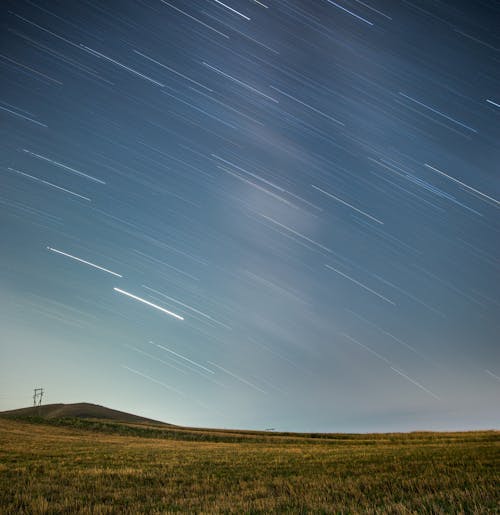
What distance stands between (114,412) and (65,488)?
4535 inches

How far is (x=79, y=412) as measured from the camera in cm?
9994

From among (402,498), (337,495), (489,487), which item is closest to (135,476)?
(337,495)

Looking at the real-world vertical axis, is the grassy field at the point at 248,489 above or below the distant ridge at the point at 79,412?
above

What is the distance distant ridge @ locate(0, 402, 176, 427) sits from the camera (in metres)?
97.8

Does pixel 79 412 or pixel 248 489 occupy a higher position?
pixel 248 489

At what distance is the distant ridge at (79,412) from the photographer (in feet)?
321

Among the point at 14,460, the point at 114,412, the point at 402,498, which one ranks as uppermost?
the point at 402,498

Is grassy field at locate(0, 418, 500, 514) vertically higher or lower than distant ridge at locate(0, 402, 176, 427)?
higher

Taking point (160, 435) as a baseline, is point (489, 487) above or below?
above

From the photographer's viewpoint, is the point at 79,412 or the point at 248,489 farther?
the point at 79,412

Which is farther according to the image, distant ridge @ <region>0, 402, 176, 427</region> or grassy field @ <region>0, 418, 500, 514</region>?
distant ridge @ <region>0, 402, 176, 427</region>

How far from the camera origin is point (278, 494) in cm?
962

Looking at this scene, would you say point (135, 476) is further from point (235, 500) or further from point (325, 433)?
point (325, 433)

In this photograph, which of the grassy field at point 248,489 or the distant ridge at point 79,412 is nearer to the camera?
the grassy field at point 248,489
